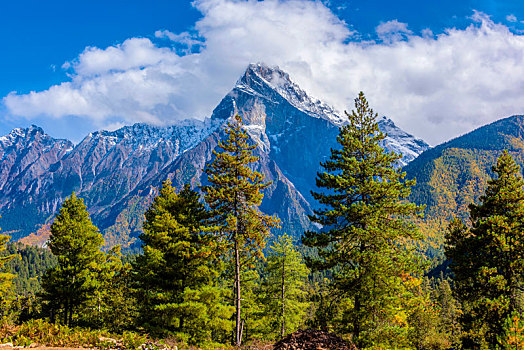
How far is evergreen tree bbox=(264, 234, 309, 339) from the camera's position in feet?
98.6

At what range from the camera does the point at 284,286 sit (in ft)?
100

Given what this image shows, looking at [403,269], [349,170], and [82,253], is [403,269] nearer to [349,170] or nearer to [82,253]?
[349,170]

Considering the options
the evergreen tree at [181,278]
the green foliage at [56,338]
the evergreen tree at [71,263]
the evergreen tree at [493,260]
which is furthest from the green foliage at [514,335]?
the evergreen tree at [71,263]

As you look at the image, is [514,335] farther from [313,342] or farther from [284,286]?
[284,286]

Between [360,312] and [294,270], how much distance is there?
47.7ft

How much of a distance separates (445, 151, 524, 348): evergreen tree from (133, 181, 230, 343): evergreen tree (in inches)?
545

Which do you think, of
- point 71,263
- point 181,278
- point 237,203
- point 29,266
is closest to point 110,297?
point 71,263

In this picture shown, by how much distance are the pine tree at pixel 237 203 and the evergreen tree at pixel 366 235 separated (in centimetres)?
342

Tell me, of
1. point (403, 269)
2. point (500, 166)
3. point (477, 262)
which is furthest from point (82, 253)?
point (500, 166)

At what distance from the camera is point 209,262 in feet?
70.3

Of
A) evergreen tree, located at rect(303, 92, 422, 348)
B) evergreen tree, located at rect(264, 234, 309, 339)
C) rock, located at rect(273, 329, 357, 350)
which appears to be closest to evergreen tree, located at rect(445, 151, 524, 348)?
evergreen tree, located at rect(303, 92, 422, 348)

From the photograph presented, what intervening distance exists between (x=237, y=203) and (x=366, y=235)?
812cm

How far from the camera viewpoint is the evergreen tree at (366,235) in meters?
16.3

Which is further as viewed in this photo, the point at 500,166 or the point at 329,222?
the point at 500,166
